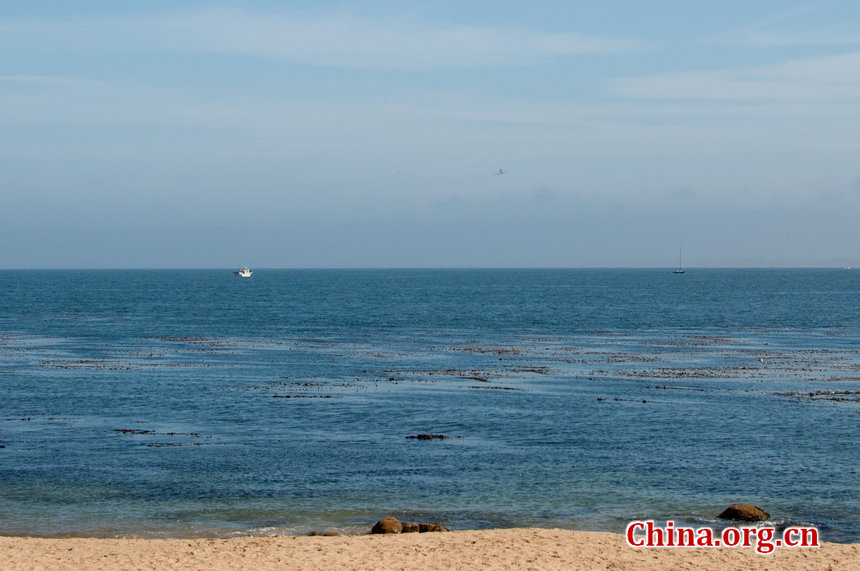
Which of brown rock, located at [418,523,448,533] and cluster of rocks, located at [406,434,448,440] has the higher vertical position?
cluster of rocks, located at [406,434,448,440]

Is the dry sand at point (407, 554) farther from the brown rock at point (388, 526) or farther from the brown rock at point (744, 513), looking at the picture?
the brown rock at point (744, 513)

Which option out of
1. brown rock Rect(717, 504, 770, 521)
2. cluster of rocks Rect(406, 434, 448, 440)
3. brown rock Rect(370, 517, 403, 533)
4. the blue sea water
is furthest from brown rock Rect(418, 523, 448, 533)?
cluster of rocks Rect(406, 434, 448, 440)

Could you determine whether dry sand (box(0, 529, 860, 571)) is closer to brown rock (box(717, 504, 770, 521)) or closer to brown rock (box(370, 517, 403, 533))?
brown rock (box(370, 517, 403, 533))

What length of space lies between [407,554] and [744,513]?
39.2 feet

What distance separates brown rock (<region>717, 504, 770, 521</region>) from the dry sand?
352cm

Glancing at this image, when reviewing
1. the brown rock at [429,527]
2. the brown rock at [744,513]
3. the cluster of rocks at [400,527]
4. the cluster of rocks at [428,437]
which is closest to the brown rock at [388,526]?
the cluster of rocks at [400,527]

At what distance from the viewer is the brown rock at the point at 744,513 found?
98.6 feet

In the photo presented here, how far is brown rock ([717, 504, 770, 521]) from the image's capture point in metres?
30.1

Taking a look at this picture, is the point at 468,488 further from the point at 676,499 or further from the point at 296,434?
the point at 296,434

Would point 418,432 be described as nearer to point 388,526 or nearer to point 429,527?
point 429,527

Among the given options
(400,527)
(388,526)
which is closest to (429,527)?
(400,527)

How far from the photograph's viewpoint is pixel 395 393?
56.9 m

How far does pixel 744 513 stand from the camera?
3016 cm

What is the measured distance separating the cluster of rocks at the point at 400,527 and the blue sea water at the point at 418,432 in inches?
66.6
